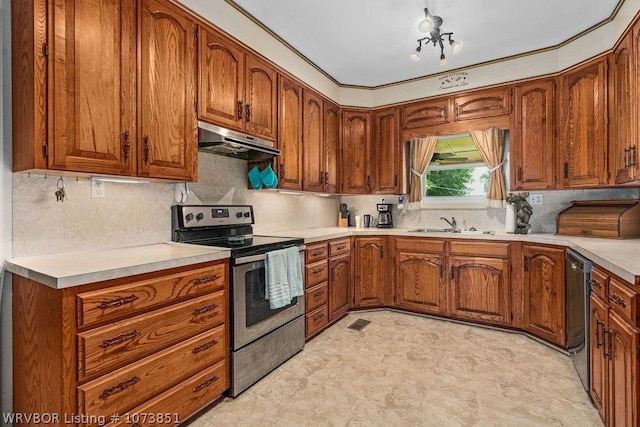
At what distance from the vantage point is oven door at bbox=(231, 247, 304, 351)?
2.03m

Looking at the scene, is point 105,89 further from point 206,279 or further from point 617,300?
point 617,300

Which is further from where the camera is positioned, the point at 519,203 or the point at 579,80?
the point at 519,203

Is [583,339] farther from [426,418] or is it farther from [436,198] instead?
[436,198]

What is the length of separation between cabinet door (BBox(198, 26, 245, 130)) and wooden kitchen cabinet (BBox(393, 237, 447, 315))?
2.11 meters

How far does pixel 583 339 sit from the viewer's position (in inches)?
80.4

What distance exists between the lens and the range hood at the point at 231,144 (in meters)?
2.22

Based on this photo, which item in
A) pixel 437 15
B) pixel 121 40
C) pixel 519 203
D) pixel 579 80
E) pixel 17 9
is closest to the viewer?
pixel 17 9

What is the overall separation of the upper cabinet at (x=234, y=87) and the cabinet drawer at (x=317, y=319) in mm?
1618

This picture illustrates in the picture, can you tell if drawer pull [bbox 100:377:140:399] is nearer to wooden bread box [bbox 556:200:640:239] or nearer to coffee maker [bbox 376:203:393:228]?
coffee maker [bbox 376:203:393:228]

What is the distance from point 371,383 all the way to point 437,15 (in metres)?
2.79

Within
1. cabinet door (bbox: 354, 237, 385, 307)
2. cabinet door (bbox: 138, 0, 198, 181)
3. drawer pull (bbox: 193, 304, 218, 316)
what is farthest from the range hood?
cabinet door (bbox: 354, 237, 385, 307)

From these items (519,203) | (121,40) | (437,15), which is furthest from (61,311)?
(519,203)

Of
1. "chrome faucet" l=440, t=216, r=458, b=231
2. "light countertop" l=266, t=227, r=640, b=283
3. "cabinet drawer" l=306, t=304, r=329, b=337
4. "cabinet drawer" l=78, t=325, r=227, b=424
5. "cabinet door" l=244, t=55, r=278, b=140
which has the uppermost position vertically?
"cabinet door" l=244, t=55, r=278, b=140

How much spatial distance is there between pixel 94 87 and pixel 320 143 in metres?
2.25
